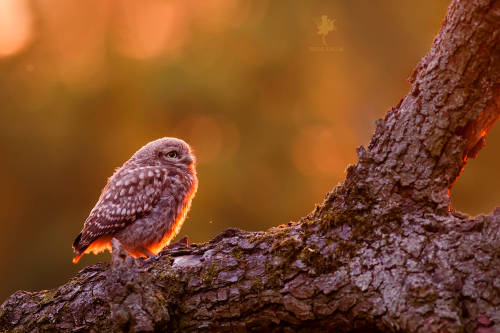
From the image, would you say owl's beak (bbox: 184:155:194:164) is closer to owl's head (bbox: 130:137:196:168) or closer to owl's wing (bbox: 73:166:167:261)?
owl's head (bbox: 130:137:196:168)

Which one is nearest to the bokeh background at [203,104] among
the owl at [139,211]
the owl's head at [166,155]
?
the owl's head at [166,155]

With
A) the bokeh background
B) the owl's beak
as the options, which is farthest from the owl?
the bokeh background

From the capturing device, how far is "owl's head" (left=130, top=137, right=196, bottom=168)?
20.1ft

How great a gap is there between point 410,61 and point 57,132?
6.69m

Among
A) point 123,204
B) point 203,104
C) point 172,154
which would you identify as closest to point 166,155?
point 172,154

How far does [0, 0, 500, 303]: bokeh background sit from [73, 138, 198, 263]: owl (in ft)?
13.0

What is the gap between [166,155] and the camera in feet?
20.5

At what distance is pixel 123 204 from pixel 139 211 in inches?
6.4

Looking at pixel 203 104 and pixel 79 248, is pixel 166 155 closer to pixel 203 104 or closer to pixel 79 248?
pixel 79 248

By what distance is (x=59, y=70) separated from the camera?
11.3 m

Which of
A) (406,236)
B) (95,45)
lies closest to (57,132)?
(95,45)

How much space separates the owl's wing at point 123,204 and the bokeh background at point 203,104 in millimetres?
4133

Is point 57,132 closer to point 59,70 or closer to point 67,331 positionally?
point 59,70

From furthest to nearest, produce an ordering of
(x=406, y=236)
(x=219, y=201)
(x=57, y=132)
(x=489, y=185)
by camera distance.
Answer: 1. (x=489, y=185)
2. (x=57, y=132)
3. (x=219, y=201)
4. (x=406, y=236)
